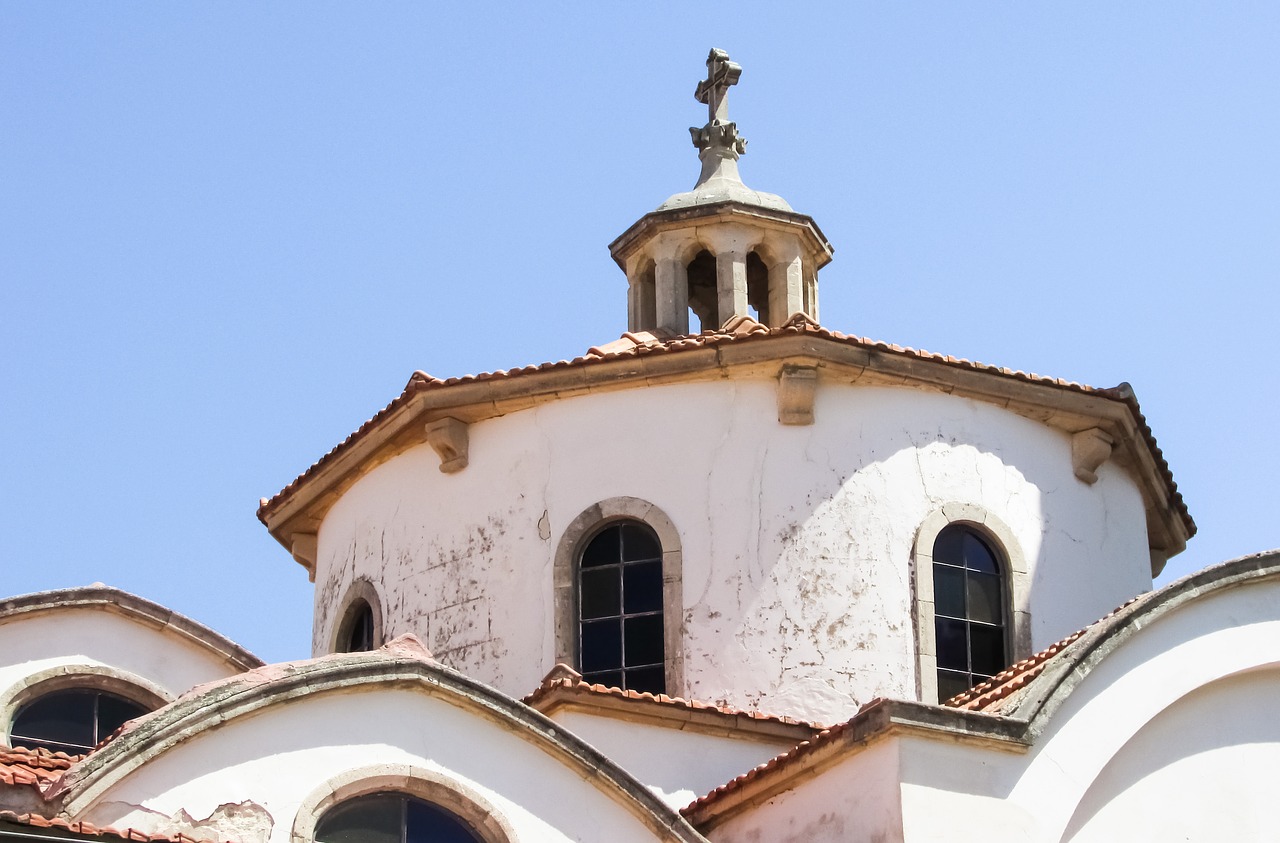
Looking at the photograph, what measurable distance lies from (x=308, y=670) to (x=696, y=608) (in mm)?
4613

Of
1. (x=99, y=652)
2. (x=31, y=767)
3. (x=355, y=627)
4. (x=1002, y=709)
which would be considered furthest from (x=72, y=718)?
(x=1002, y=709)

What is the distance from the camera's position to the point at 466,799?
13.0 metres

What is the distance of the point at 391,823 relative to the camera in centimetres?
1280

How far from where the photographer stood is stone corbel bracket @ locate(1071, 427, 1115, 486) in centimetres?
1789

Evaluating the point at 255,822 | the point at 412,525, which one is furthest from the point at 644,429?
the point at 255,822

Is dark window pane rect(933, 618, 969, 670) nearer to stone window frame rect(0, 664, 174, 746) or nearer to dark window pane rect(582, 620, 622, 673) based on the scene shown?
dark window pane rect(582, 620, 622, 673)

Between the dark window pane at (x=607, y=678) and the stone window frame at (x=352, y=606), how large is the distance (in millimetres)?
2243

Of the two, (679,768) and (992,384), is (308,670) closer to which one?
(679,768)

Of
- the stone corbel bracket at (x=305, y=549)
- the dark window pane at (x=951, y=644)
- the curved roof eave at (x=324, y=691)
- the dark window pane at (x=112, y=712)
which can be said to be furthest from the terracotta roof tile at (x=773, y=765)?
the stone corbel bracket at (x=305, y=549)

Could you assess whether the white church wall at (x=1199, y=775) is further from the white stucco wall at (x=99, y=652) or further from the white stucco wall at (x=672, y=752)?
the white stucco wall at (x=99, y=652)

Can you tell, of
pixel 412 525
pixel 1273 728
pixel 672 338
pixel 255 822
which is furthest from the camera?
pixel 672 338

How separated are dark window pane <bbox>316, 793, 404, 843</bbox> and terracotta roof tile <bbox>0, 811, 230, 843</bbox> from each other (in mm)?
999

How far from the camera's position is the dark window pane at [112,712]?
17.6 meters

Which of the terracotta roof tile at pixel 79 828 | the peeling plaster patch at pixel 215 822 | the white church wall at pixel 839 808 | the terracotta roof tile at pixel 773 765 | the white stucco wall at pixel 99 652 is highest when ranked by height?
the white stucco wall at pixel 99 652
